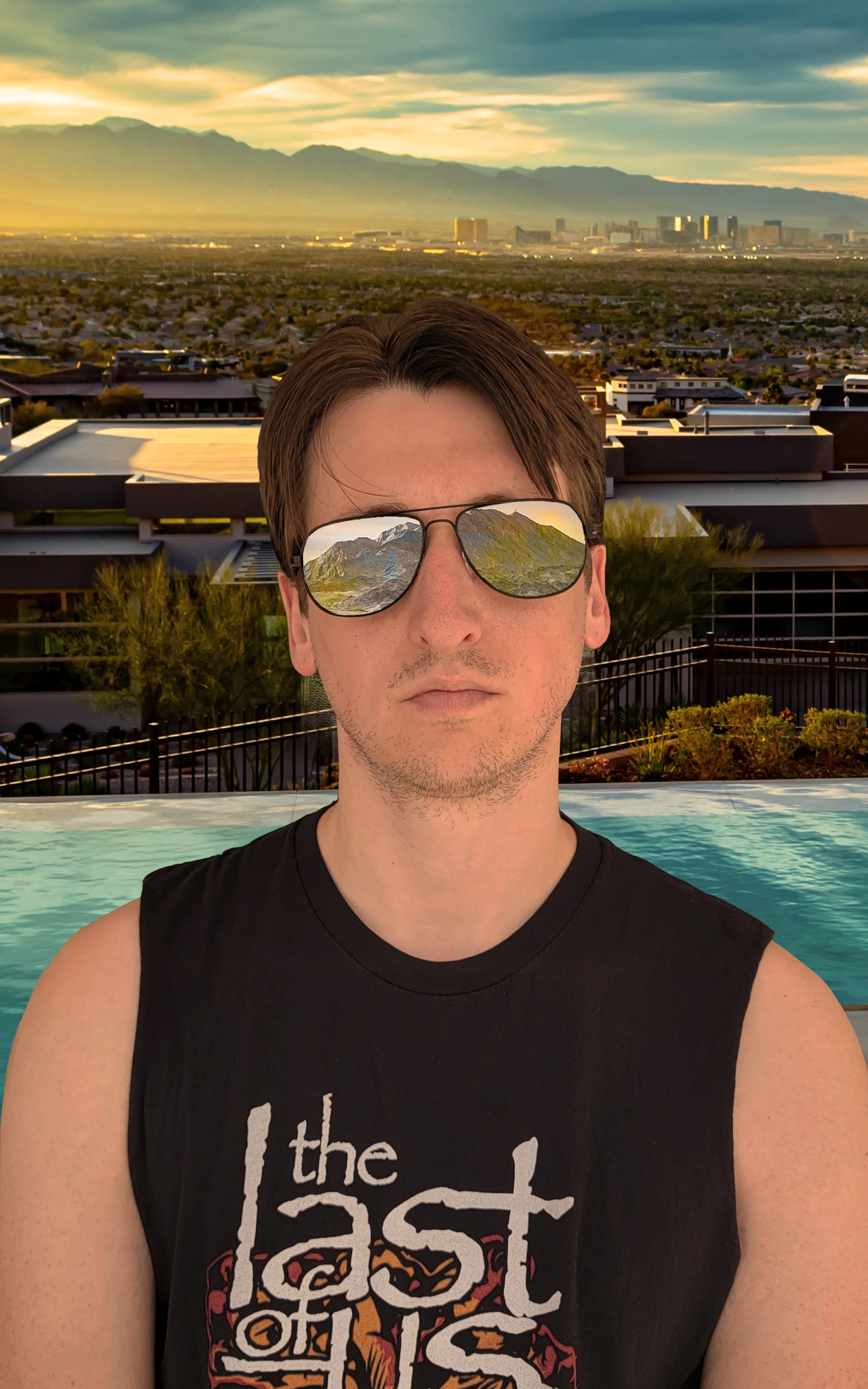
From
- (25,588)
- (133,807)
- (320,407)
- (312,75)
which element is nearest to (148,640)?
(25,588)

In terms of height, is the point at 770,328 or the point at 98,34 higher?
the point at 98,34

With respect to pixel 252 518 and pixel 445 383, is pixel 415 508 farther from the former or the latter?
pixel 252 518

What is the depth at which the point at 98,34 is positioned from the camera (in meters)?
43.7

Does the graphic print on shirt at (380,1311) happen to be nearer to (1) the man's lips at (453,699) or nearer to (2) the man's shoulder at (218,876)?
(2) the man's shoulder at (218,876)

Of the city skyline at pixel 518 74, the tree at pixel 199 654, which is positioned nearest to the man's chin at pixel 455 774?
the tree at pixel 199 654

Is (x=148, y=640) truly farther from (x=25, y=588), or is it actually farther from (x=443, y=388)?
(x=443, y=388)

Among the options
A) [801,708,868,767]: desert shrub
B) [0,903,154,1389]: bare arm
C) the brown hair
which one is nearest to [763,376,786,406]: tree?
[801,708,868,767]: desert shrub

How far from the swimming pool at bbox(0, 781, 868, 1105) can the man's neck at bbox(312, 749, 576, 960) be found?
8.13 metres

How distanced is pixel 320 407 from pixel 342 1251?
1.04 meters

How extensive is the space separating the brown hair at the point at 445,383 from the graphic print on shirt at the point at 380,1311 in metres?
0.91

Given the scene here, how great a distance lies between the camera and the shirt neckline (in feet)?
5.26

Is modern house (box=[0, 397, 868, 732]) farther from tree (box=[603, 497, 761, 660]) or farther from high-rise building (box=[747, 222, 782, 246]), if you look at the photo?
high-rise building (box=[747, 222, 782, 246])

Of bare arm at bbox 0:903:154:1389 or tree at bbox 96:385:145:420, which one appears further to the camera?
tree at bbox 96:385:145:420

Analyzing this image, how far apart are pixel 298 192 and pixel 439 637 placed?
317ft
